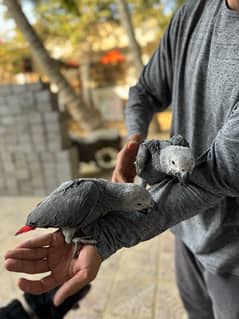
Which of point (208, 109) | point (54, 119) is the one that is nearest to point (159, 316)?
point (208, 109)

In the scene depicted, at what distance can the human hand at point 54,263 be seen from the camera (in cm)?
46

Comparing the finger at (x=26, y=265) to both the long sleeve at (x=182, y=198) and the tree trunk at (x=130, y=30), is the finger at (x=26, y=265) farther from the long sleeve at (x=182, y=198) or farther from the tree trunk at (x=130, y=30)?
the tree trunk at (x=130, y=30)

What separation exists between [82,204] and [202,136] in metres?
0.26

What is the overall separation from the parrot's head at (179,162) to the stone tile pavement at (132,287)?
0.69 meters

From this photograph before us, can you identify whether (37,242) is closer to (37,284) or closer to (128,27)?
(37,284)

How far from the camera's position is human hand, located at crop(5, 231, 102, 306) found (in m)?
0.46

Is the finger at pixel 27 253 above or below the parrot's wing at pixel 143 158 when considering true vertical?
below

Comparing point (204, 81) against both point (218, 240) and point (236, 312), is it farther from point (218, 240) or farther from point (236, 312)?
point (236, 312)

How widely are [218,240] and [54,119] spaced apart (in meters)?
1.54

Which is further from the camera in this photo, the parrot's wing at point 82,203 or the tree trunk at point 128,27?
the tree trunk at point 128,27

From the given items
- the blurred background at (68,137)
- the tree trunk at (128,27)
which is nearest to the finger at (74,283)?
the blurred background at (68,137)

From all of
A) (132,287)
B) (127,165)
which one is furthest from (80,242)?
(132,287)

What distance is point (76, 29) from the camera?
376 centimetres

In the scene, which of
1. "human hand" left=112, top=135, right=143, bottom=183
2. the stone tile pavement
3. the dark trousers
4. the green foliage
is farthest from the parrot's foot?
the green foliage
